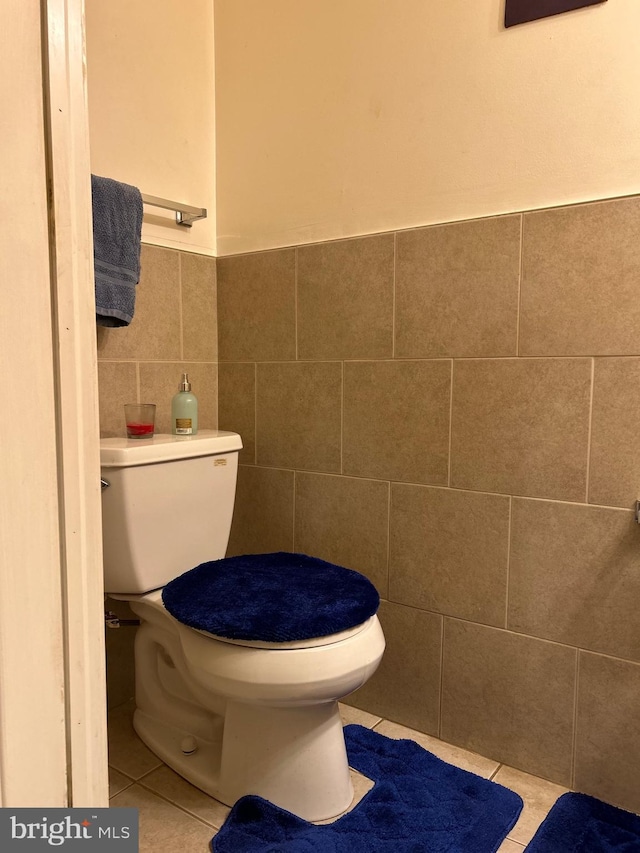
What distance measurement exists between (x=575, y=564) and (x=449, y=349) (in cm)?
56

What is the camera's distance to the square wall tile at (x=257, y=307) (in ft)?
5.98

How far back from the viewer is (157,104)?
69.6 inches

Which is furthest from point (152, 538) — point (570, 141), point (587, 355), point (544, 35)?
point (544, 35)

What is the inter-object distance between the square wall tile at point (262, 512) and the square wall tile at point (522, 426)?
0.54 metres

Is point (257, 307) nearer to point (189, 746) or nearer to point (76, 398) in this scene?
point (189, 746)

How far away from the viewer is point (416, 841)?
125 centimetres

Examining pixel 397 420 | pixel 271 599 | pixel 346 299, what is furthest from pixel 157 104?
pixel 271 599

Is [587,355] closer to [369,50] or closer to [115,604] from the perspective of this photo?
[369,50]

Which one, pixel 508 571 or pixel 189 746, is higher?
pixel 508 571

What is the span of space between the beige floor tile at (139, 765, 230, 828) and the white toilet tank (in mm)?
423

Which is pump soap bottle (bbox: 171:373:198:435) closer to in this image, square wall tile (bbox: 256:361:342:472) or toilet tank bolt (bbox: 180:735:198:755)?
square wall tile (bbox: 256:361:342:472)

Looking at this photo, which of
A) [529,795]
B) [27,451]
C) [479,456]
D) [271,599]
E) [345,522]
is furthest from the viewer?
[345,522]

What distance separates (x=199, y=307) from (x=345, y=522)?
0.77 metres

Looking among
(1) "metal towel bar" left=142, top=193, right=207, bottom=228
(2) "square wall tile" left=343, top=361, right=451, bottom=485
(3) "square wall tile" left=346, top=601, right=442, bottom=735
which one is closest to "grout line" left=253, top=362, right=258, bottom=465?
(2) "square wall tile" left=343, top=361, right=451, bottom=485
